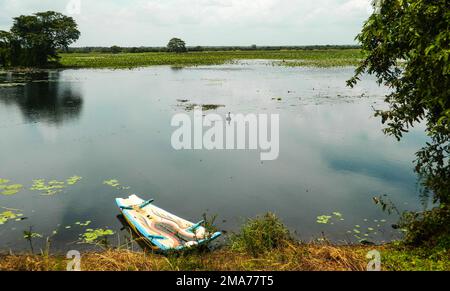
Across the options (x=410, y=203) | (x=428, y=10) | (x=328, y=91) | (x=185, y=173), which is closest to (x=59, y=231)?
(x=185, y=173)

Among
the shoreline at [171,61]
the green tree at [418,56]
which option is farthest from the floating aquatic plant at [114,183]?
the shoreline at [171,61]

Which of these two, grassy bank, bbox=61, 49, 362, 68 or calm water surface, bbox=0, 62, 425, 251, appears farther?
grassy bank, bbox=61, 49, 362, 68

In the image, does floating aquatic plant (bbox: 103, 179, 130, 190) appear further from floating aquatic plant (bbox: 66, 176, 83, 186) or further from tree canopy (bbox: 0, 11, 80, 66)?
tree canopy (bbox: 0, 11, 80, 66)

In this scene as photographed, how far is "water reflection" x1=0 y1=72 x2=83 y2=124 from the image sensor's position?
86.3 ft

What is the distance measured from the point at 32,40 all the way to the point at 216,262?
71571 mm

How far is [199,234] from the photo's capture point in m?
9.73

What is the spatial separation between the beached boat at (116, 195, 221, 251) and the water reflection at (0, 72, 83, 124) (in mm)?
16078

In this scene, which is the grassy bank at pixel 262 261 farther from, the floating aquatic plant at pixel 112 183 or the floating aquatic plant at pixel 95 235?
the floating aquatic plant at pixel 112 183

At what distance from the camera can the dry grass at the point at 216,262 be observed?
6824 millimetres

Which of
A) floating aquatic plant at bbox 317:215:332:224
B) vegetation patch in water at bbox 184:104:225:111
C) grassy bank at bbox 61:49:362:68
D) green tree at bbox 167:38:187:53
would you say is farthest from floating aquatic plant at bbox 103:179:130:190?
green tree at bbox 167:38:187:53

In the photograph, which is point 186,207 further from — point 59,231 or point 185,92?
point 185,92

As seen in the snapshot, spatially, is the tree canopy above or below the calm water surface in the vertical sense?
above

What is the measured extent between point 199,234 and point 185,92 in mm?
28416

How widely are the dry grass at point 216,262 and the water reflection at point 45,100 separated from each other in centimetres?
1945
